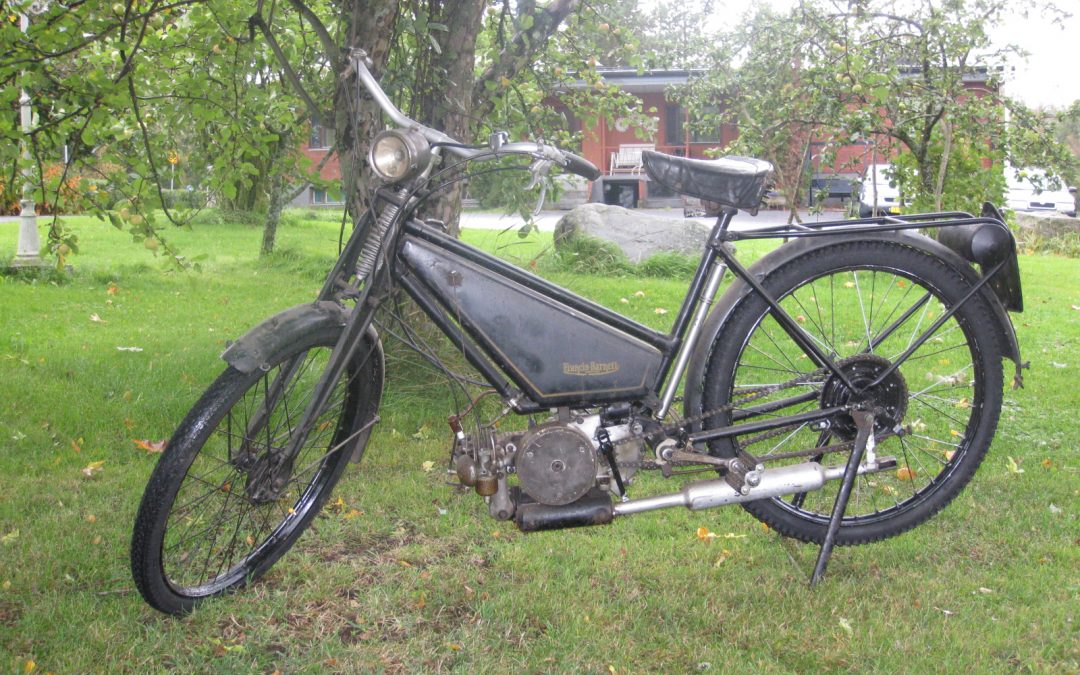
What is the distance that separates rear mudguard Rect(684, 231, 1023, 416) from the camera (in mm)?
3154

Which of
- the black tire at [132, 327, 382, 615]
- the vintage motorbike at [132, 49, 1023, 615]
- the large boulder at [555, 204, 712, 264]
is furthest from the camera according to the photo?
the large boulder at [555, 204, 712, 264]

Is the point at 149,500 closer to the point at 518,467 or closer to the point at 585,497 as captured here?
the point at 518,467

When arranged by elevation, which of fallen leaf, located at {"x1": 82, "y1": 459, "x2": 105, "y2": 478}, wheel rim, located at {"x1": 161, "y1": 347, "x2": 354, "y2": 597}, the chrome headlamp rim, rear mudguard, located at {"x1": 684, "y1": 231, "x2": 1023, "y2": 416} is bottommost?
fallen leaf, located at {"x1": 82, "y1": 459, "x2": 105, "y2": 478}

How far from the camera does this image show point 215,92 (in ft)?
17.5

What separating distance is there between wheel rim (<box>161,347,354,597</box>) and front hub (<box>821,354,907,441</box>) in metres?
1.60

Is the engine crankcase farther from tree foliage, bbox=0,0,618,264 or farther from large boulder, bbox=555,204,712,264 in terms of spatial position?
large boulder, bbox=555,204,712,264

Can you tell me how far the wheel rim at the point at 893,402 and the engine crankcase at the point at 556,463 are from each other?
53 centimetres

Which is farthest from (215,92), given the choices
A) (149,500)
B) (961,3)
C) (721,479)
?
(961,3)

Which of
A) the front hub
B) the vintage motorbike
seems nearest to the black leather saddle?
the vintage motorbike

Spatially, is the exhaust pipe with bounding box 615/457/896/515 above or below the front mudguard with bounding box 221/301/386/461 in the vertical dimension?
below

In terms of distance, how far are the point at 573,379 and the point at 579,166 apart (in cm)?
65

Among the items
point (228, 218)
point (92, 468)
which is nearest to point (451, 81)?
point (92, 468)

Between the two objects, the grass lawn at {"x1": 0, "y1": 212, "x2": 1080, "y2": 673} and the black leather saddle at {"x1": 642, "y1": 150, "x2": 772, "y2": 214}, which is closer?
the grass lawn at {"x1": 0, "y1": 212, "x2": 1080, "y2": 673}

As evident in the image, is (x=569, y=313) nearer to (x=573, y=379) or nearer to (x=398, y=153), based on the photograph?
(x=573, y=379)
